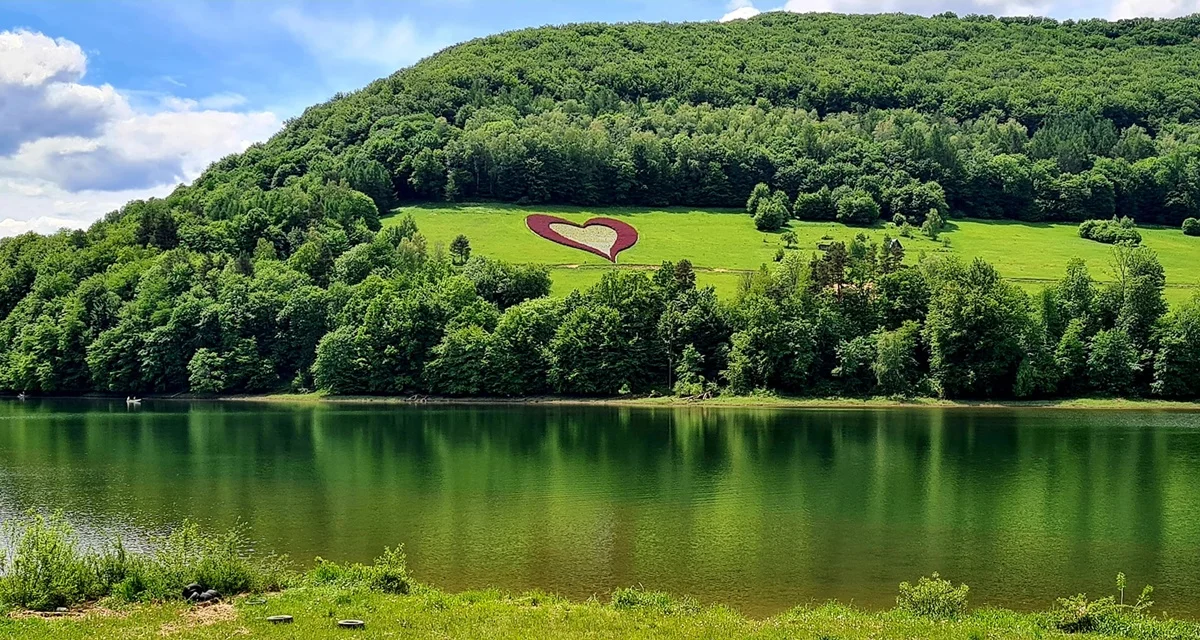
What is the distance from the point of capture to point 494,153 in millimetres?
165625

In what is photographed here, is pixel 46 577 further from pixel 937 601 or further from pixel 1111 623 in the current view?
pixel 1111 623

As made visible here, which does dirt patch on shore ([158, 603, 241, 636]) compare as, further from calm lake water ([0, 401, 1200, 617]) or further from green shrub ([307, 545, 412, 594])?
calm lake water ([0, 401, 1200, 617])

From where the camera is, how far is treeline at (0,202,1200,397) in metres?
94.6

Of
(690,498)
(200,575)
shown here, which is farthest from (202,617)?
(690,498)

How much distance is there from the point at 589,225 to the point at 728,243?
24.0 metres

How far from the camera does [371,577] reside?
2319 centimetres

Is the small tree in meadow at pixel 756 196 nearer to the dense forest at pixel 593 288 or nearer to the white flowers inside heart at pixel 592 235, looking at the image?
the dense forest at pixel 593 288

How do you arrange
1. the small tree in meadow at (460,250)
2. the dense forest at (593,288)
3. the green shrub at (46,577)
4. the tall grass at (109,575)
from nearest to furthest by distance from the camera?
the green shrub at (46,577) → the tall grass at (109,575) → the dense forest at (593,288) → the small tree in meadow at (460,250)

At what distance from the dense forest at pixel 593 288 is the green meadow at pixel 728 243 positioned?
19.7 ft

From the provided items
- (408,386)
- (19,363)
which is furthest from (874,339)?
(19,363)

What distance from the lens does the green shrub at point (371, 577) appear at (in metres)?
22.9

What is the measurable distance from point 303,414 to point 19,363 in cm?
5684

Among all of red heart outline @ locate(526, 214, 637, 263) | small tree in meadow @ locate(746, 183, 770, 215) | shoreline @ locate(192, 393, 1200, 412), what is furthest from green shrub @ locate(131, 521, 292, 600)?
small tree in meadow @ locate(746, 183, 770, 215)

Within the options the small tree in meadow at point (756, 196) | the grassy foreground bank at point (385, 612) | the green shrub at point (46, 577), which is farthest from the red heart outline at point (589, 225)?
the green shrub at point (46, 577)
